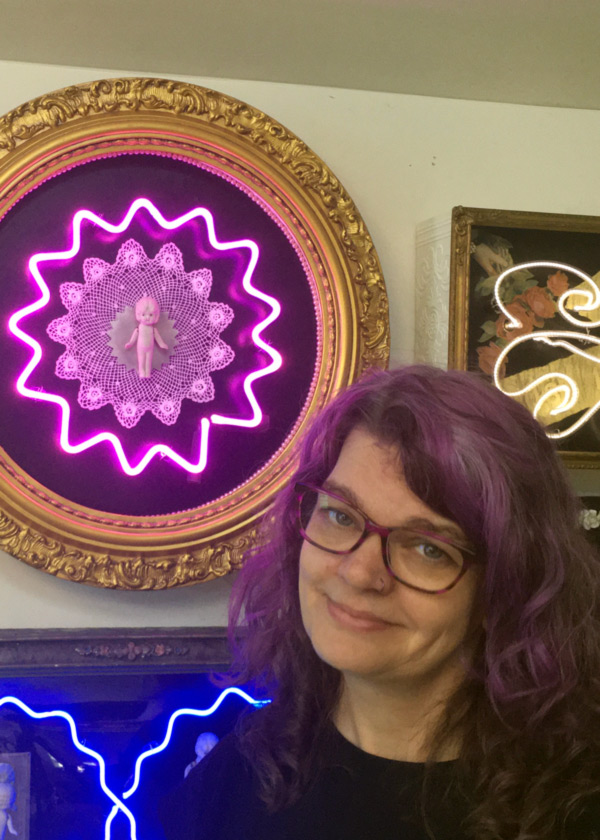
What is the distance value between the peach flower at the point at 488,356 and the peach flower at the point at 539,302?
0.10m

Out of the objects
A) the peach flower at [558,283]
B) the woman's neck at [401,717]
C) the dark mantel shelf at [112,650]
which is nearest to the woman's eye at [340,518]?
the woman's neck at [401,717]

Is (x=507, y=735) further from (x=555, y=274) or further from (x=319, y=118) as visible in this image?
(x=319, y=118)

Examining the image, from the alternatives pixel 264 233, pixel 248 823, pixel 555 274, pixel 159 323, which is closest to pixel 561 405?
pixel 555 274

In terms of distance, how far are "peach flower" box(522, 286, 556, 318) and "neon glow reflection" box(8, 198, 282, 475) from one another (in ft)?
1.39

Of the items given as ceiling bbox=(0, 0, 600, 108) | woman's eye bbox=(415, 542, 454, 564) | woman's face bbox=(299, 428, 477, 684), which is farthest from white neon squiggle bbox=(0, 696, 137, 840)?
ceiling bbox=(0, 0, 600, 108)

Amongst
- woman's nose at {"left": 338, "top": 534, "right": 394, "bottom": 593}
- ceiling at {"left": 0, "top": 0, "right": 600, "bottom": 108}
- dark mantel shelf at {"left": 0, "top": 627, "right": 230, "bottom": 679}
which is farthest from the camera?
dark mantel shelf at {"left": 0, "top": 627, "right": 230, "bottom": 679}

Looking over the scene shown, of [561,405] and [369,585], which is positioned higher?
[561,405]

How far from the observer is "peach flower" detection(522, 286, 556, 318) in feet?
4.54

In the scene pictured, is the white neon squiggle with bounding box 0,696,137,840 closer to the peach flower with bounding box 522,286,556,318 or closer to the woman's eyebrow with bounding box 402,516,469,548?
the woman's eyebrow with bounding box 402,516,469,548

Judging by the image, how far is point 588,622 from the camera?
86cm

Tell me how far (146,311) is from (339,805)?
82 cm

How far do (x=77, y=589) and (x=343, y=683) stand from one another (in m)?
0.61

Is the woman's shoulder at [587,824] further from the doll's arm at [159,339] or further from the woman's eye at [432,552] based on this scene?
the doll's arm at [159,339]

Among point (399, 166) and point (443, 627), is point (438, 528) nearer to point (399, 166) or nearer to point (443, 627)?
point (443, 627)
